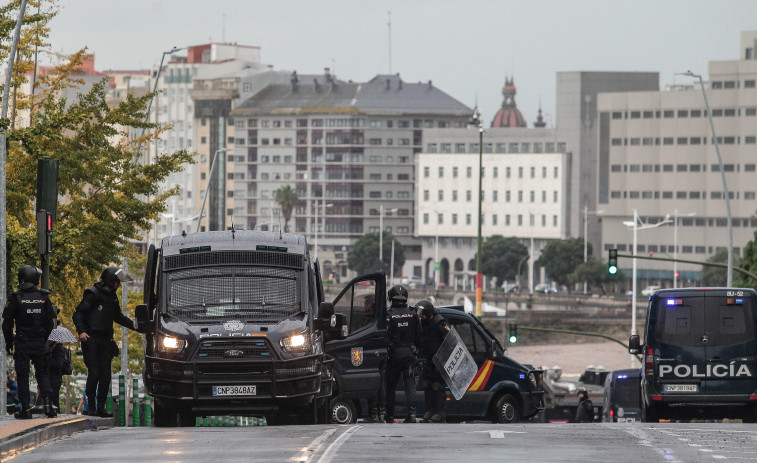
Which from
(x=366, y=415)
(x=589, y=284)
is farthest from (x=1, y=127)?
(x=589, y=284)

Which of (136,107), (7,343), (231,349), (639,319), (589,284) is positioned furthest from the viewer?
(589,284)

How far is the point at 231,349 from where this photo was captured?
19.0 m

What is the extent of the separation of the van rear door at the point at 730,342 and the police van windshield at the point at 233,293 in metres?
6.09

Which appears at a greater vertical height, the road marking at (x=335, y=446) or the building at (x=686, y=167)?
the building at (x=686, y=167)

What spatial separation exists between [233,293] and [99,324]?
5.48 ft

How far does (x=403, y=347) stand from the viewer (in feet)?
69.5

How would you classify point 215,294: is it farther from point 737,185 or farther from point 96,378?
point 737,185

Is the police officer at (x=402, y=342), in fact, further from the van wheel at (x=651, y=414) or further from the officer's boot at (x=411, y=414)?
the van wheel at (x=651, y=414)

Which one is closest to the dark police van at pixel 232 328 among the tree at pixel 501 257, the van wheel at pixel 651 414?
the van wheel at pixel 651 414

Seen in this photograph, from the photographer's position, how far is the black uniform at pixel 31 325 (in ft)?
56.3

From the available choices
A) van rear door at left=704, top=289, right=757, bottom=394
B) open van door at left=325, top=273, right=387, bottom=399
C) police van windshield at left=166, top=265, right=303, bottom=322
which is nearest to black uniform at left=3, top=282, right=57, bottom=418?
police van windshield at left=166, top=265, right=303, bottom=322

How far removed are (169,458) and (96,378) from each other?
597cm

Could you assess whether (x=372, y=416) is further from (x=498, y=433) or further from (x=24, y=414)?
(x=24, y=414)

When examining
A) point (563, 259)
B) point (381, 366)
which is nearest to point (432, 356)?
point (381, 366)
